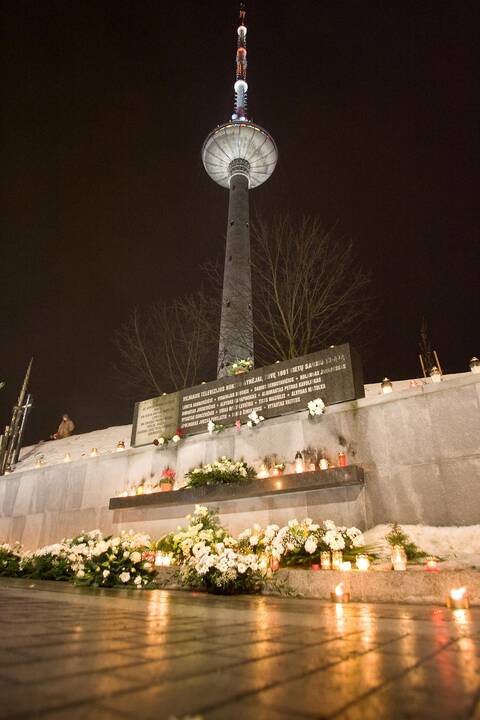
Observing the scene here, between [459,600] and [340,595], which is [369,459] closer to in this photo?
[340,595]

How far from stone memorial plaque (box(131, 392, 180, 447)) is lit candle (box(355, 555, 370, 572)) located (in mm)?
7659

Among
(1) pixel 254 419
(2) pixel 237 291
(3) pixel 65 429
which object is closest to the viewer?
(1) pixel 254 419

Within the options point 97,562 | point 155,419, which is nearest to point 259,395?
point 155,419

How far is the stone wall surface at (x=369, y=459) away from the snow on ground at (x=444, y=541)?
30 centimetres

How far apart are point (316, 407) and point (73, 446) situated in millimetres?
15539

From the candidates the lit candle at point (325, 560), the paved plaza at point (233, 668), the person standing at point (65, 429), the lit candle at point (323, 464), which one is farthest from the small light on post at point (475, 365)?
the person standing at point (65, 429)

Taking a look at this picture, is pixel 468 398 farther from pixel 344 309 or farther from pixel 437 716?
pixel 344 309

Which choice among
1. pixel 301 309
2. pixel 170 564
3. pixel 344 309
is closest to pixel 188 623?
pixel 170 564

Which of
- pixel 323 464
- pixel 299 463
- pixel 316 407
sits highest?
pixel 316 407

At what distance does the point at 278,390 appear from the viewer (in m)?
11.3

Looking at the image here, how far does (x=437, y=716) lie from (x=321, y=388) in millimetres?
9135

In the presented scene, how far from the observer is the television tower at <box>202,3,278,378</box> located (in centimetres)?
1975

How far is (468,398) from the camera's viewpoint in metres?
8.24

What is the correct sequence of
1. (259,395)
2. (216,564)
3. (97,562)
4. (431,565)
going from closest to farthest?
(431,565) → (216,564) → (97,562) → (259,395)
